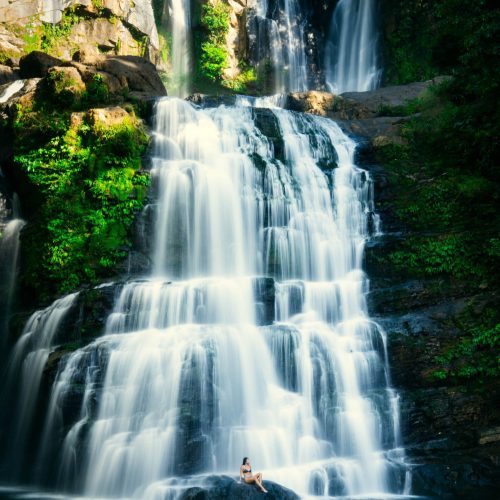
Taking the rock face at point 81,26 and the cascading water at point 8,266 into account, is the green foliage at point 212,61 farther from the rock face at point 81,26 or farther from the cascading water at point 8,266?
the cascading water at point 8,266

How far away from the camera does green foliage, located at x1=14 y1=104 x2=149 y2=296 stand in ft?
47.2

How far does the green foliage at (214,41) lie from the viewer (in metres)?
30.7

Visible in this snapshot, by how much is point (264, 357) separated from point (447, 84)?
13474mm

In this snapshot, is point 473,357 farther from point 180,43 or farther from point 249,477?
point 180,43

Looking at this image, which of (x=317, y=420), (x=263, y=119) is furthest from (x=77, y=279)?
(x=263, y=119)

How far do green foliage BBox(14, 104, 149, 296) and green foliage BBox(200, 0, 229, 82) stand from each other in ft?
49.6

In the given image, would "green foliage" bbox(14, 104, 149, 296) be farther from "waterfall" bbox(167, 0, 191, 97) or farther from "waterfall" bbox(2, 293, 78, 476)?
"waterfall" bbox(167, 0, 191, 97)

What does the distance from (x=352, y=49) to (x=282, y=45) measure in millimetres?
4229

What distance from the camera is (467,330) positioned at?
12.5 meters

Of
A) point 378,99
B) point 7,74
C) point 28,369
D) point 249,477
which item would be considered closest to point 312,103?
point 378,99

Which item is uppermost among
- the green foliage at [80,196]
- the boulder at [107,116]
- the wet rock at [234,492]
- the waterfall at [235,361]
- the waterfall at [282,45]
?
the waterfall at [282,45]

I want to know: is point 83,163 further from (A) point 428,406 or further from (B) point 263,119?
(A) point 428,406

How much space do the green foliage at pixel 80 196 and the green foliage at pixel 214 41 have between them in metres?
15.1

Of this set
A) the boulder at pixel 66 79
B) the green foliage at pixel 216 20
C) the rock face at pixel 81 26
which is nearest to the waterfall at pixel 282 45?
the green foliage at pixel 216 20
